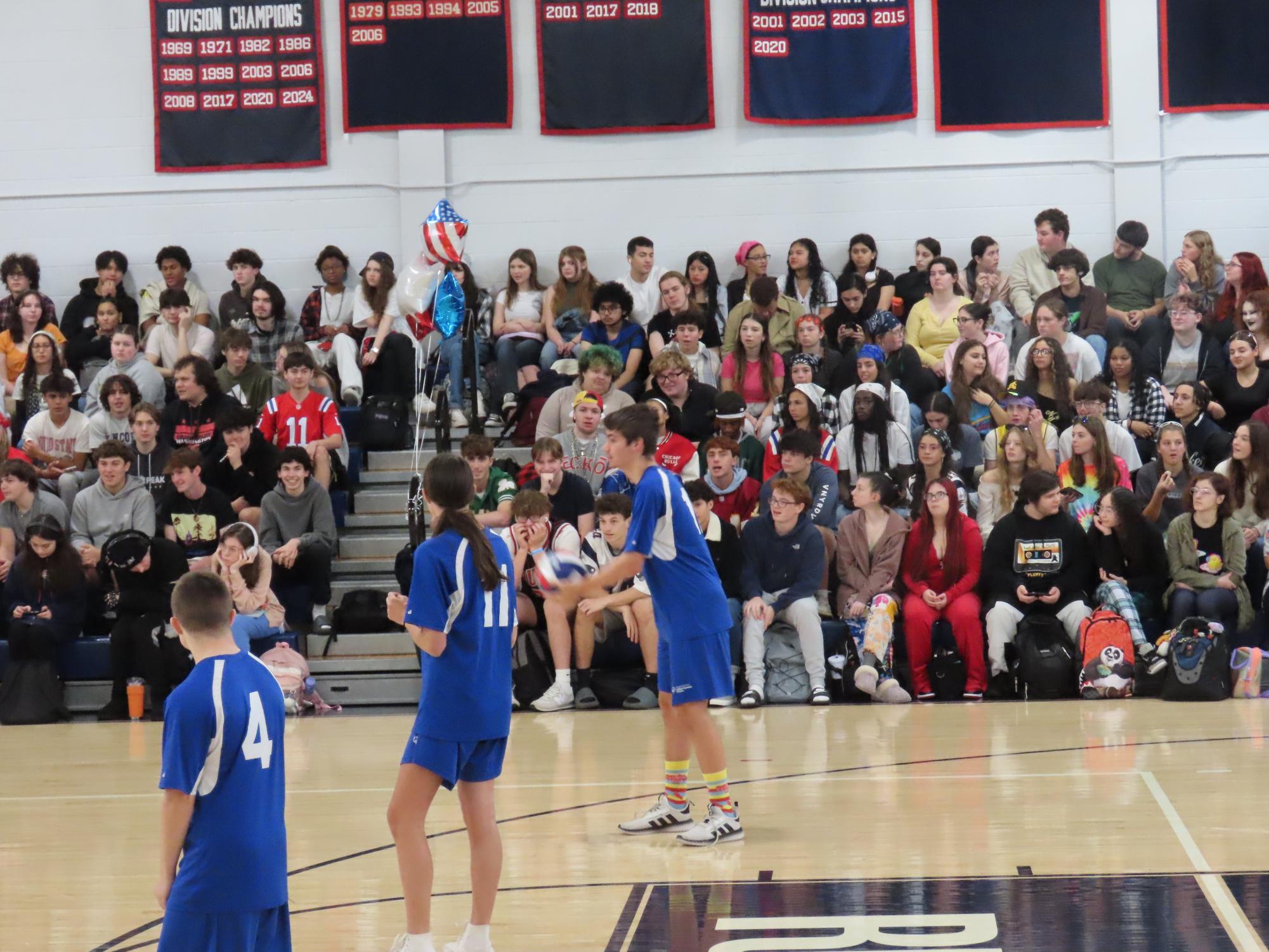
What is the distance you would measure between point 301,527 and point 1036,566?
467 cm

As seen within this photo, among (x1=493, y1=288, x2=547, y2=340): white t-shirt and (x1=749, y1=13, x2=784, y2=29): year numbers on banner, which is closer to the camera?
(x1=493, y1=288, x2=547, y2=340): white t-shirt

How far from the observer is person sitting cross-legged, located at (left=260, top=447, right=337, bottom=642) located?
10.4 metres

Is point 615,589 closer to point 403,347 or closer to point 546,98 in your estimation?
point 403,347

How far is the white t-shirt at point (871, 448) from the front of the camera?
1078 cm

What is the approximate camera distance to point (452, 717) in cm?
446

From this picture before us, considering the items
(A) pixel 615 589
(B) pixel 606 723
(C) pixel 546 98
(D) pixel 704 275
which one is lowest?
(B) pixel 606 723

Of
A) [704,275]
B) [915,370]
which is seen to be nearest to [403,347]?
[704,275]

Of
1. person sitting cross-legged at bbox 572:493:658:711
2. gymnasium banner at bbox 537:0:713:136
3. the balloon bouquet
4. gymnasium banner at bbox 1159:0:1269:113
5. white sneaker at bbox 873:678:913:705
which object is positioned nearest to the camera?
person sitting cross-legged at bbox 572:493:658:711

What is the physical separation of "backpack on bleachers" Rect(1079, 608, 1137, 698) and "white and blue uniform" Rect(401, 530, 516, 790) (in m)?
5.54

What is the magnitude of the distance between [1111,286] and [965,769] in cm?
664

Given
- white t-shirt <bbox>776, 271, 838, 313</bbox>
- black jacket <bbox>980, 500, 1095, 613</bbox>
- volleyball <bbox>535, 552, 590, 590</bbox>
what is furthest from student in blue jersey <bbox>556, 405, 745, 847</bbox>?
white t-shirt <bbox>776, 271, 838, 313</bbox>

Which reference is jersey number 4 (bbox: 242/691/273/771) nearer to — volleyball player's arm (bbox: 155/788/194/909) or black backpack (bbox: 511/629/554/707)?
volleyball player's arm (bbox: 155/788/194/909)

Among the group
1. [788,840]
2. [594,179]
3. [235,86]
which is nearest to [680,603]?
[788,840]

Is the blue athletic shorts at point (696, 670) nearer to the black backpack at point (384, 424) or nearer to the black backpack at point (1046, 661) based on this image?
the black backpack at point (1046, 661)
